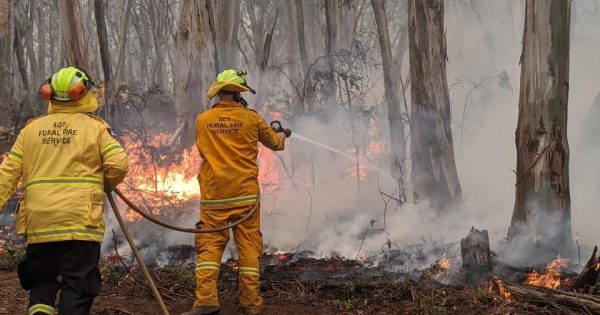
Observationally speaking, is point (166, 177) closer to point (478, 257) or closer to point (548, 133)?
point (478, 257)

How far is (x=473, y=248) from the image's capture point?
523 centimetres

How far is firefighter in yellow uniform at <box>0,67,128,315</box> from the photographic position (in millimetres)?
3324

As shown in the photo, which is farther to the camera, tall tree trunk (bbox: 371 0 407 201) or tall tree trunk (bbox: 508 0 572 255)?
tall tree trunk (bbox: 371 0 407 201)

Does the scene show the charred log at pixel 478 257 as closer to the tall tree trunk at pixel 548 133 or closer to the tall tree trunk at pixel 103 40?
the tall tree trunk at pixel 548 133

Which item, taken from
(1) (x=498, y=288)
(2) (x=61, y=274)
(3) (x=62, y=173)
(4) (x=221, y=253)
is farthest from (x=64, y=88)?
(1) (x=498, y=288)

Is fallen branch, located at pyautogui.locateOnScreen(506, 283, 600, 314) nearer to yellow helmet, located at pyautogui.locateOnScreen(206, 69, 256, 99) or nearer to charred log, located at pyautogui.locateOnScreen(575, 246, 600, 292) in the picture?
charred log, located at pyautogui.locateOnScreen(575, 246, 600, 292)

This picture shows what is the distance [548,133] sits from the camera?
19.4 feet

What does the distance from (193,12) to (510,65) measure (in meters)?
21.7

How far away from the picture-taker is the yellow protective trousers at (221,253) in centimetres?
437

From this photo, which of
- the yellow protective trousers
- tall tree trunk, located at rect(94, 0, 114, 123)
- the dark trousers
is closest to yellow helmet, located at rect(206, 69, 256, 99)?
the yellow protective trousers

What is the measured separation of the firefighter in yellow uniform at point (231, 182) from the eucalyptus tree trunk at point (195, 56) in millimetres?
4303

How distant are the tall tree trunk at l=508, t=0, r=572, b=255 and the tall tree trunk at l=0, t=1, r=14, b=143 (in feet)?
34.1

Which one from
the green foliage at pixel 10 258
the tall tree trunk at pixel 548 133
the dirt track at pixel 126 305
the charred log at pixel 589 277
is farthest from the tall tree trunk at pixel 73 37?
the charred log at pixel 589 277

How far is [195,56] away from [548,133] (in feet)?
18.7
